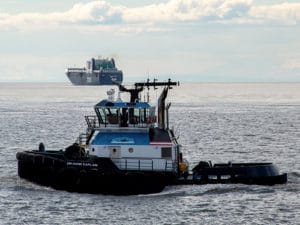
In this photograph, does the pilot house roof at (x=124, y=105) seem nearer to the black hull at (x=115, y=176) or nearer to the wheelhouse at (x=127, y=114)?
the wheelhouse at (x=127, y=114)

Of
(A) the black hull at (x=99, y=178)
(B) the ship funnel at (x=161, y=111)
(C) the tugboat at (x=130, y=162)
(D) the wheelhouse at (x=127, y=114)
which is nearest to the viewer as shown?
(A) the black hull at (x=99, y=178)

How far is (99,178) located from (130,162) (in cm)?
220

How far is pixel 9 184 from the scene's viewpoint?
154 feet

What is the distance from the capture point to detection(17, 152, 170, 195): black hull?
137ft

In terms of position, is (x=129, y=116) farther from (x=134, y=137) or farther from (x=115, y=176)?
(x=115, y=176)

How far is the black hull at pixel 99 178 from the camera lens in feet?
137

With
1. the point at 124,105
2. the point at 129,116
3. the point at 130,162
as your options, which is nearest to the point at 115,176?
the point at 130,162

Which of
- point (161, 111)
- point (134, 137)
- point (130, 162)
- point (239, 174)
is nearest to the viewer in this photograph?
point (130, 162)

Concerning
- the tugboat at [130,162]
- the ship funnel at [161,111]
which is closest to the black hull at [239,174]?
the tugboat at [130,162]

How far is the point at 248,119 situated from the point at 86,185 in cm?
8023

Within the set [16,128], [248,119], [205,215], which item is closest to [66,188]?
[205,215]

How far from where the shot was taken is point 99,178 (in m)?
42.1

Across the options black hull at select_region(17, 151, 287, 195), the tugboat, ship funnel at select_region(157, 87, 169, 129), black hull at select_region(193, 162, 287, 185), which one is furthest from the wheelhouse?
black hull at select_region(193, 162, 287, 185)

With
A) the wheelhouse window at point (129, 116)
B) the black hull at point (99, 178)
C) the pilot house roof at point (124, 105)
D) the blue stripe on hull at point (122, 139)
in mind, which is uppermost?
the pilot house roof at point (124, 105)
